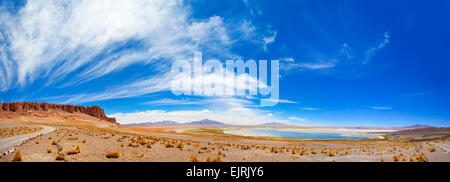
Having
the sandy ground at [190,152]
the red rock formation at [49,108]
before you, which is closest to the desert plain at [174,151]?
the sandy ground at [190,152]

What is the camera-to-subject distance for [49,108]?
147m

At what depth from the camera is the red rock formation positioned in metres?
125

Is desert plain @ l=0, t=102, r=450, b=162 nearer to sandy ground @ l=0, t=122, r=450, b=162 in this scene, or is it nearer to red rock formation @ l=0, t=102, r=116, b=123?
sandy ground @ l=0, t=122, r=450, b=162

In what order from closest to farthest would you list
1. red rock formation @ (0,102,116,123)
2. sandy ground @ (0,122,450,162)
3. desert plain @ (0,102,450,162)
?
1. desert plain @ (0,102,450,162)
2. sandy ground @ (0,122,450,162)
3. red rock formation @ (0,102,116,123)

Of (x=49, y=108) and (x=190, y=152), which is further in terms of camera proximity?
(x=49, y=108)

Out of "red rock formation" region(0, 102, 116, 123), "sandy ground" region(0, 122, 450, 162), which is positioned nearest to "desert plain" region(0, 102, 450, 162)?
"sandy ground" region(0, 122, 450, 162)

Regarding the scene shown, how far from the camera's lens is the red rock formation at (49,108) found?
125m

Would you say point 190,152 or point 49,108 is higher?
point 49,108

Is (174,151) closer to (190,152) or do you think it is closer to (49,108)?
(190,152)

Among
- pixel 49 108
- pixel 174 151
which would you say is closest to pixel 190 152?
pixel 174 151
